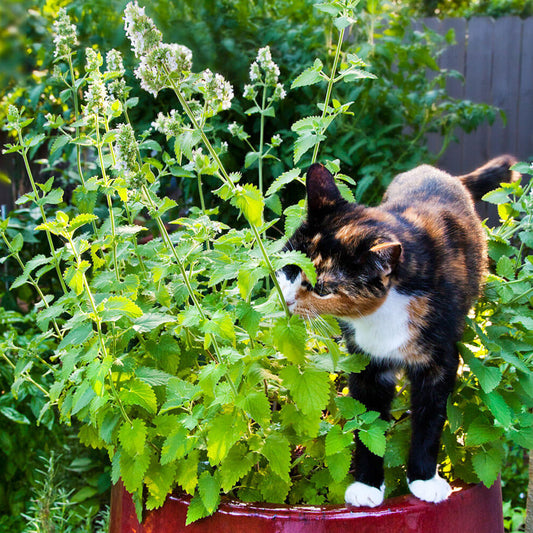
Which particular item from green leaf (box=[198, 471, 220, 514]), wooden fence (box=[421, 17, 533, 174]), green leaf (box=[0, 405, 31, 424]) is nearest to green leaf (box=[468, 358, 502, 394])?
green leaf (box=[198, 471, 220, 514])

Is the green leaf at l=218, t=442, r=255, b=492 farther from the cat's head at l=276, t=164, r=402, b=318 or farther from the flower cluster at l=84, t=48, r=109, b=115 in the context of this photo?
the flower cluster at l=84, t=48, r=109, b=115

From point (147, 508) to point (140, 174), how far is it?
0.67m

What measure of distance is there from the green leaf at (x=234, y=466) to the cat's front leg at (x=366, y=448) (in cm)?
21

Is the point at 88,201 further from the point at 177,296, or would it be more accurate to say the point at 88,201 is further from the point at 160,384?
the point at 160,384

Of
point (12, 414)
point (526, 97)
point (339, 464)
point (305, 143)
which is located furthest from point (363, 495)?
point (526, 97)

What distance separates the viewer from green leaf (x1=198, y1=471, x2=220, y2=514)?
1197 mm

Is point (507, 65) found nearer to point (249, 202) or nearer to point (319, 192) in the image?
point (319, 192)

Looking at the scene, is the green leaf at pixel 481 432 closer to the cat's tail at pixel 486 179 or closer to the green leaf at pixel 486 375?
the green leaf at pixel 486 375

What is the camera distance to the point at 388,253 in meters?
1.21

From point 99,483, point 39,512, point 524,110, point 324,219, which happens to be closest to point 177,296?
point 324,219

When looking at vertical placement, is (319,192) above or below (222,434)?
above

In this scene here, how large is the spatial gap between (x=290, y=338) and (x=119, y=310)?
1.03 feet

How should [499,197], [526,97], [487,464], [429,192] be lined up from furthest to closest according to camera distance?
[526,97] → [429,192] → [499,197] → [487,464]

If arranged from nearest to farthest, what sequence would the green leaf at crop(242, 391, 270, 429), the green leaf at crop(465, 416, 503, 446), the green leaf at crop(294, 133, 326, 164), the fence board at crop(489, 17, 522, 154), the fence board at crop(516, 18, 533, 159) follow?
the green leaf at crop(242, 391, 270, 429) → the green leaf at crop(465, 416, 503, 446) → the green leaf at crop(294, 133, 326, 164) → the fence board at crop(516, 18, 533, 159) → the fence board at crop(489, 17, 522, 154)
